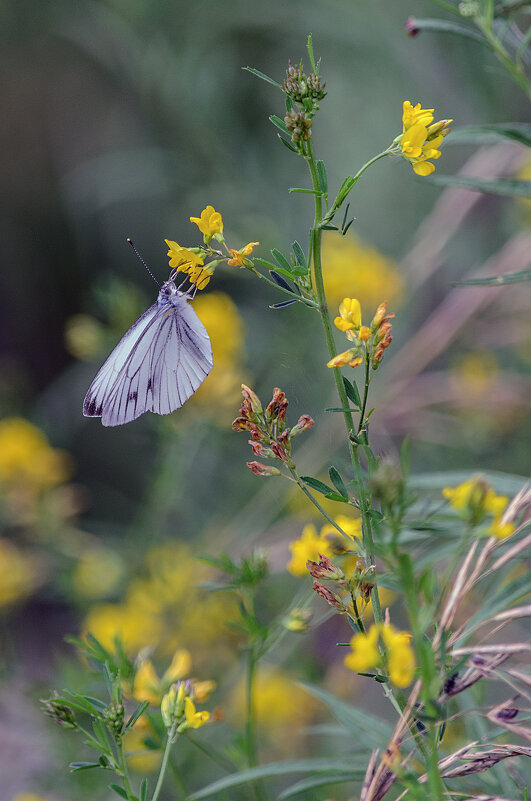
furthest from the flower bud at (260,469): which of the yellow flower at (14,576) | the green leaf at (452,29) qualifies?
the yellow flower at (14,576)

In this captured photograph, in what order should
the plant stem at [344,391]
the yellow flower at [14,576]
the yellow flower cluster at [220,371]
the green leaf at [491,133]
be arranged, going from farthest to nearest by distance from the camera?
the yellow flower at [14,576], the yellow flower cluster at [220,371], the green leaf at [491,133], the plant stem at [344,391]

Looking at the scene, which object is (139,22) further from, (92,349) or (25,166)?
(25,166)

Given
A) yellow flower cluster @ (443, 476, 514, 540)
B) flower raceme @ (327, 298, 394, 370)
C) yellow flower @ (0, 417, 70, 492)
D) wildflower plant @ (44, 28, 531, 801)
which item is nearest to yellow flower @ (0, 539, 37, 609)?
yellow flower @ (0, 417, 70, 492)

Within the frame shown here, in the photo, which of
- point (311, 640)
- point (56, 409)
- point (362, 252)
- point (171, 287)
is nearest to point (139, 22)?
point (362, 252)

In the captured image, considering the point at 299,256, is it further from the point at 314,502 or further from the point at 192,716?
the point at 192,716

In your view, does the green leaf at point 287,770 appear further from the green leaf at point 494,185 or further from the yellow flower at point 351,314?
the green leaf at point 494,185

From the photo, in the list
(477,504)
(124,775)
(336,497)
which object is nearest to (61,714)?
(124,775)
